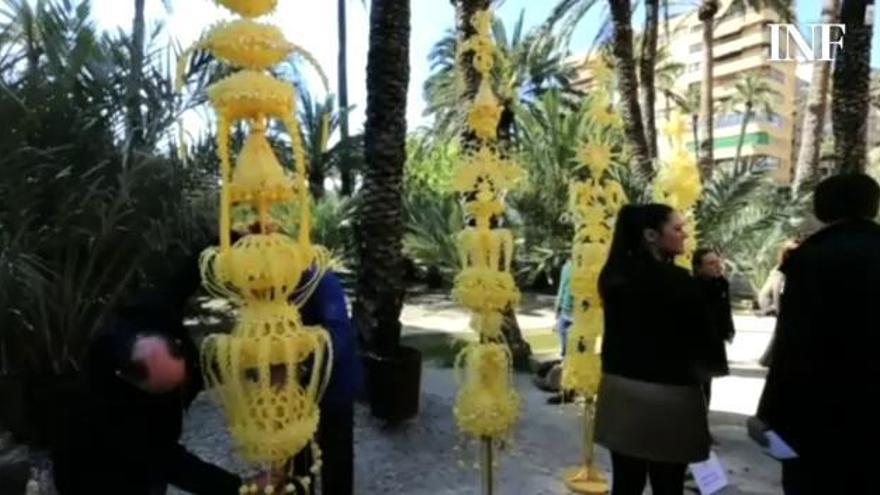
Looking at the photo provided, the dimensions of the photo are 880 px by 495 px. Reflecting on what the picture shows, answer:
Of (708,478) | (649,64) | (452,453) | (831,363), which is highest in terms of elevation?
(649,64)

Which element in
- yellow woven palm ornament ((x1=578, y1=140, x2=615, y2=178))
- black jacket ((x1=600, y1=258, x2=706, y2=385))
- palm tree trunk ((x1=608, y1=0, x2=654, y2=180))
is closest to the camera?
black jacket ((x1=600, y1=258, x2=706, y2=385))

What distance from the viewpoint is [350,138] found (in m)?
9.94

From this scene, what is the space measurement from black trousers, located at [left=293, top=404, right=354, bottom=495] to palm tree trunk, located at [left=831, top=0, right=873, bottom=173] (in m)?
6.45

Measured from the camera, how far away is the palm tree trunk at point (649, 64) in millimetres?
16297

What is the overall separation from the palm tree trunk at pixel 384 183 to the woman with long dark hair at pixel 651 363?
3009 millimetres

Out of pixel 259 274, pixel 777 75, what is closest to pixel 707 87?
pixel 259 274

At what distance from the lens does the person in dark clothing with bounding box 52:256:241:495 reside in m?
2.17

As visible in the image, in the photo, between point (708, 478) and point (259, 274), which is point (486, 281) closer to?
point (708, 478)

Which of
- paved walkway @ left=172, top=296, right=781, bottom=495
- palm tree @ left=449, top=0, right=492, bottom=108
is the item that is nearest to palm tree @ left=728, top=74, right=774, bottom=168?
palm tree @ left=449, top=0, right=492, bottom=108

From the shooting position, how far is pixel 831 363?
2500 millimetres

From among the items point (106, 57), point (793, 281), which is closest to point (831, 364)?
point (793, 281)

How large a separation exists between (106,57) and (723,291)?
4.77 meters

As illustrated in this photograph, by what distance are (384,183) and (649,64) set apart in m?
12.2

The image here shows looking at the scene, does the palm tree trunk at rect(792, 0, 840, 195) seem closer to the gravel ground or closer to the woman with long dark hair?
the gravel ground
